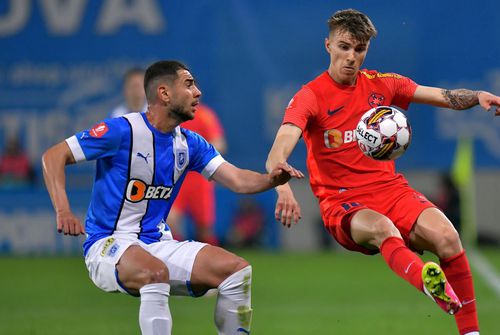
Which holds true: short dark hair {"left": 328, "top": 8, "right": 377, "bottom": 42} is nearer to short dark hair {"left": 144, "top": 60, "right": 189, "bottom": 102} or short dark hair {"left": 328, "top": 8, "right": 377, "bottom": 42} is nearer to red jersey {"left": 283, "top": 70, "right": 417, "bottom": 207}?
red jersey {"left": 283, "top": 70, "right": 417, "bottom": 207}

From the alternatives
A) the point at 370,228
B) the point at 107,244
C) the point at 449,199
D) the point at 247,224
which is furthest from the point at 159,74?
the point at 449,199

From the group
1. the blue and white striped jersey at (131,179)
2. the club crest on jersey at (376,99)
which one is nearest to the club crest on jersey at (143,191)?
the blue and white striped jersey at (131,179)

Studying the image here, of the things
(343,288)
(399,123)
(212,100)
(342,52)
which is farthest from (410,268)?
(212,100)

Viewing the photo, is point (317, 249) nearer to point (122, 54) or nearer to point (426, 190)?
point (426, 190)

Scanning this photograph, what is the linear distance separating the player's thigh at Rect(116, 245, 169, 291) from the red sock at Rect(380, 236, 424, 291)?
1.41 metres

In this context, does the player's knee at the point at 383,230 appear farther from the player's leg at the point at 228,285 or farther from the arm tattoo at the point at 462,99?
the arm tattoo at the point at 462,99

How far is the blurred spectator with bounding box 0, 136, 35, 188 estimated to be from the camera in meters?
14.6

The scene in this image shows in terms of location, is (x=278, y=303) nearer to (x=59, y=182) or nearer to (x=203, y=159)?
(x=203, y=159)

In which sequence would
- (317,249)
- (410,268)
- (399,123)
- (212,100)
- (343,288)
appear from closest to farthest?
1. (410,268)
2. (399,123)
3. (343,288)
4. (212,100)
5. (317,249)

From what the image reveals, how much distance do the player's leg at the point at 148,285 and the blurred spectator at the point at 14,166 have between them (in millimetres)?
8646

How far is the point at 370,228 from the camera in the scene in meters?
6.67

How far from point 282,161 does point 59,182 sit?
4.49 ft

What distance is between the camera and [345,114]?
7.11m

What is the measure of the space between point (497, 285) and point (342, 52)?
18.1ft
